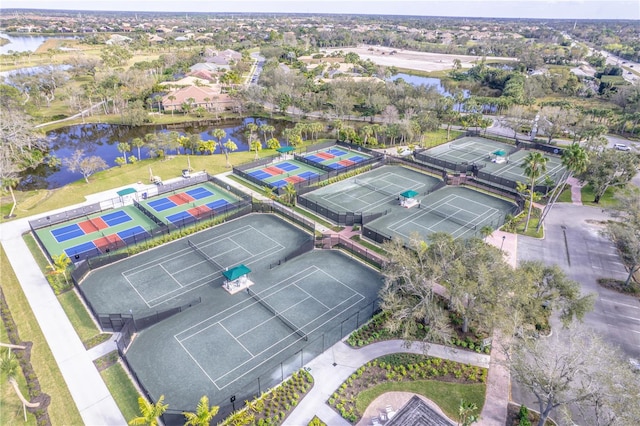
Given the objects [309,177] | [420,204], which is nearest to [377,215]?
[420,204]

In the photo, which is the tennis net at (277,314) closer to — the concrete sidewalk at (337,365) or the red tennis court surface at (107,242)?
the concrete sidewalk at (337,365)

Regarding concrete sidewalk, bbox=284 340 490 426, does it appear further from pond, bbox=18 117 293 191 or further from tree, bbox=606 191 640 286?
pond, bbox=18 117 293 191

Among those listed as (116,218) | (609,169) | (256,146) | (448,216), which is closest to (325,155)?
(256,146)

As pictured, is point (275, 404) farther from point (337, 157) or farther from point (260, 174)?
point (337, 157)

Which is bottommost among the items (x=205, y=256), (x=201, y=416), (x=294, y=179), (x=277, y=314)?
(x=294, y=179)

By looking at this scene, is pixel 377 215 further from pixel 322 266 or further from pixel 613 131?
pixel 613 131
